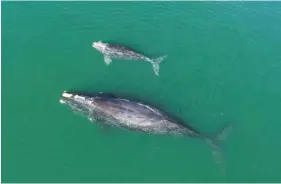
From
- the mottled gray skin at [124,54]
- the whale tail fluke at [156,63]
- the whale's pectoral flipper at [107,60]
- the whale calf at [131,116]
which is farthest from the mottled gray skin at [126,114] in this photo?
the mottled gray skin at [124,54]

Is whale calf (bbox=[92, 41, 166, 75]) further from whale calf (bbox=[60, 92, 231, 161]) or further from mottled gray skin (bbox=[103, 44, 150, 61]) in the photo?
whale calf (bbox=[60, 92, 231, 161])

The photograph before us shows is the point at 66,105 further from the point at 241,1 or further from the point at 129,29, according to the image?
the point at 241,1

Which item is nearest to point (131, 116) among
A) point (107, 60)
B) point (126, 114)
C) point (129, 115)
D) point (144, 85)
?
point (129, 115)

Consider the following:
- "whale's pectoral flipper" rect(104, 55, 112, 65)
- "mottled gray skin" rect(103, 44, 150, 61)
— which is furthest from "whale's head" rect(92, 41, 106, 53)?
"whale's pectoral flipper" rect(104, 55, 112, 65)

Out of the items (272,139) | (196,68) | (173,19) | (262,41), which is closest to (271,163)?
(272,139)

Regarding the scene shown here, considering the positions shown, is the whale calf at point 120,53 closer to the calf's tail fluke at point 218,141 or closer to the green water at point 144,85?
the green water at point 144,85

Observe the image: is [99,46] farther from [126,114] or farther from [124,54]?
[126,114]
